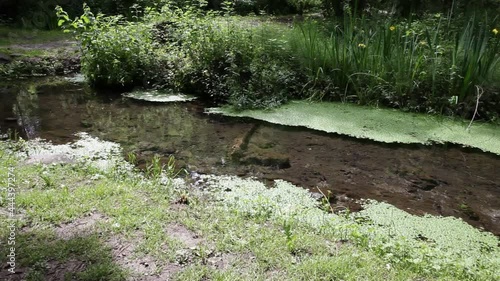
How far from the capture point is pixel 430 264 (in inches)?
98.5

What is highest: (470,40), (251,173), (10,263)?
(470,40)

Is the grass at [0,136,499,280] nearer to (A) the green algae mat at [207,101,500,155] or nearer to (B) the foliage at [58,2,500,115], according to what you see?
(A) the green algae mat at [207,101,500,155]

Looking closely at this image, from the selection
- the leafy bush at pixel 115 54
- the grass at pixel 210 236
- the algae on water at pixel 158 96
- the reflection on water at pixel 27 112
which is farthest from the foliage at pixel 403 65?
the reflection on water at pixel 27 112

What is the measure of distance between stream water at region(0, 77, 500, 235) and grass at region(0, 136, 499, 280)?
43cm

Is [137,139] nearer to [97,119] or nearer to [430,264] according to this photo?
[97,119]

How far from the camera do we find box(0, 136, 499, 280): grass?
235cm

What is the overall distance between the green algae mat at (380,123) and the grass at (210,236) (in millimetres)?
1721

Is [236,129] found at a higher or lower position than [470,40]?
lower

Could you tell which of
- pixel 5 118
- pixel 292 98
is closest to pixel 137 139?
pixel 5 118

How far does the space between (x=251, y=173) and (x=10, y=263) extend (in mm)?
2181

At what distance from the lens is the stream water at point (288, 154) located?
3.66m

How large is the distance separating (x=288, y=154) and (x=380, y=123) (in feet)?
4.50

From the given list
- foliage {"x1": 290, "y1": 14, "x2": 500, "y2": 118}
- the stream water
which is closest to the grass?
the stream water

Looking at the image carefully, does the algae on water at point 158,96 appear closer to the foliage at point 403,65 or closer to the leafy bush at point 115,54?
the leafy bush at point 115,54
